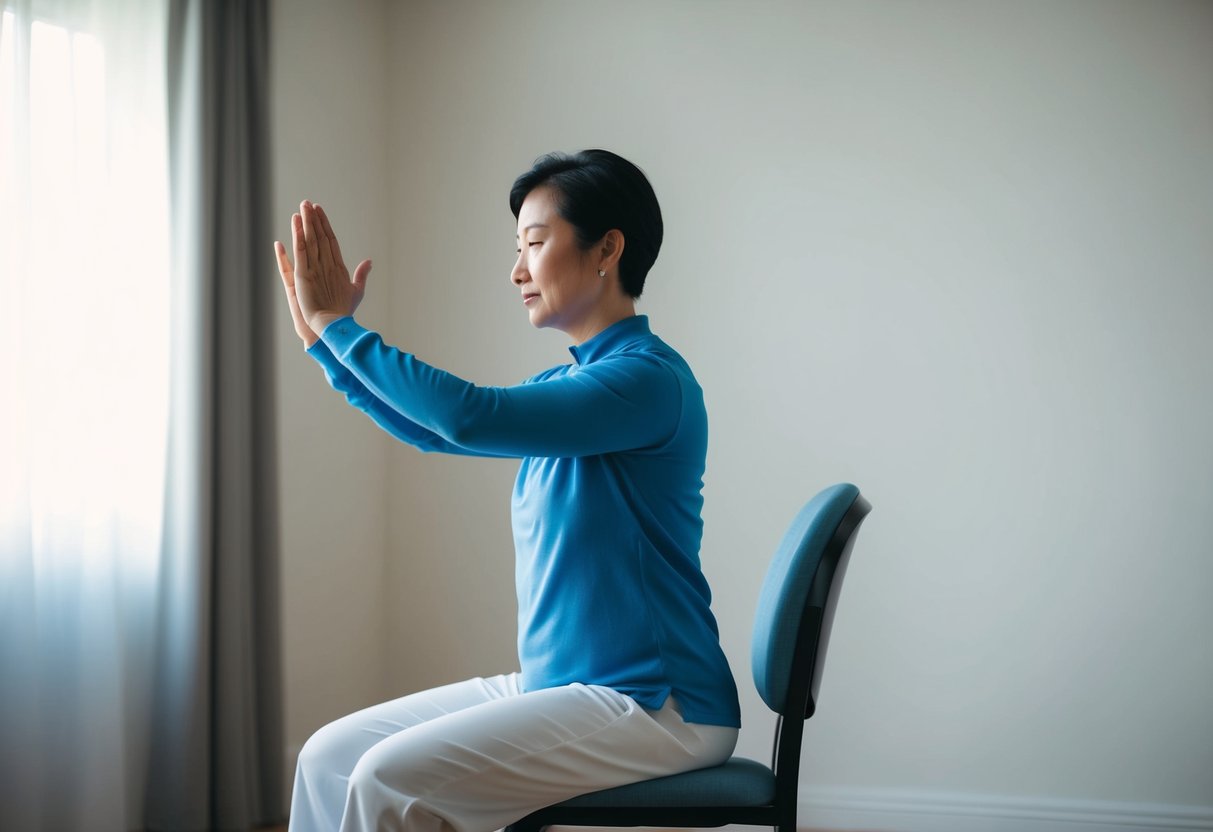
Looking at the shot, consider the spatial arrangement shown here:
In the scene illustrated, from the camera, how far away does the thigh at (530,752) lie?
1.20 m

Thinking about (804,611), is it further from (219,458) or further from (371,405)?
(219,458)

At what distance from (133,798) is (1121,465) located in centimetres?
257

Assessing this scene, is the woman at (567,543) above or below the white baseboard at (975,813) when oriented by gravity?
above

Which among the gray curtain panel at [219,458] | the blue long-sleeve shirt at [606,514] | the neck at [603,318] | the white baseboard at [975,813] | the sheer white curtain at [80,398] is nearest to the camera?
the blue long-sleeve shirt at [606,514]

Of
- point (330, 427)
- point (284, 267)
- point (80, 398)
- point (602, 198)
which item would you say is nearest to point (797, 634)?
point (602, 198)

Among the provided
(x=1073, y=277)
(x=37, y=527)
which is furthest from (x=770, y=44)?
(x=37, y=527)

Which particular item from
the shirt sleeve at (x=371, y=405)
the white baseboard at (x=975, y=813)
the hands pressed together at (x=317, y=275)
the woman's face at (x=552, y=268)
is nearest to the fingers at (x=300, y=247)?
the hands pressed together at (x=317, y=275)

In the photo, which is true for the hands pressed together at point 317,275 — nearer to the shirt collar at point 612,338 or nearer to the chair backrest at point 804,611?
the shirt collar at point 612,338

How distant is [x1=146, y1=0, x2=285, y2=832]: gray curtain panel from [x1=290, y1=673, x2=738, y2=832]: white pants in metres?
1.31

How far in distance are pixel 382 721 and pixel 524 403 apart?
0.49 meters

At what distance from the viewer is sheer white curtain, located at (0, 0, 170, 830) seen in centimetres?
220

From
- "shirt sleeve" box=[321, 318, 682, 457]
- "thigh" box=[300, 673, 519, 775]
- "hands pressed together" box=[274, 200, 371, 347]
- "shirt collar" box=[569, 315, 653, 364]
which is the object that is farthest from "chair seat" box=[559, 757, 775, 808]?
"hands pressed together" box=[274, 200, 371, 347]

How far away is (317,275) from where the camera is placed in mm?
1366

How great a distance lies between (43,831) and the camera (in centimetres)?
→ 228
